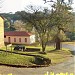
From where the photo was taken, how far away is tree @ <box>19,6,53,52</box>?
27703 millimetres

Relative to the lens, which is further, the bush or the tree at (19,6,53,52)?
the tree at (19,6,53,52)

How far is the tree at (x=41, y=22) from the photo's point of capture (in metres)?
27.7

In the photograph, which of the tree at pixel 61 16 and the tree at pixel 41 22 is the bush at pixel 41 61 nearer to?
the tree at pixel 41 22

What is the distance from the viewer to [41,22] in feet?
91.4

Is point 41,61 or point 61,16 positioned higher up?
point 61,16

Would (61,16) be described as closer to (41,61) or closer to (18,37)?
(18,37)

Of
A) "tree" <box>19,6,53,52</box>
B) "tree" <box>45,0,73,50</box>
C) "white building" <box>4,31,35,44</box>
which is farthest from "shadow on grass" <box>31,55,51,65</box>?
"white building" <box>4,31,35,44</box>

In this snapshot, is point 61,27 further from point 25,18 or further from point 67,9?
point 25,18

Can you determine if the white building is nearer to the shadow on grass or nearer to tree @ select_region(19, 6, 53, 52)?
tree @ select_region(19, 6, 53, 52)

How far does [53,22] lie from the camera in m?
28.1

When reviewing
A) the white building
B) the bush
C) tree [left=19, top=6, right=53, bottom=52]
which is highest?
tree [left=19, top=6, right=53, bottom=52]

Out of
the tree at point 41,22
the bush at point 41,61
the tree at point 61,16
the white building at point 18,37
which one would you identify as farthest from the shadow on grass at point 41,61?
the white building at point 18,37

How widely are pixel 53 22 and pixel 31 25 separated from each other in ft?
8.95

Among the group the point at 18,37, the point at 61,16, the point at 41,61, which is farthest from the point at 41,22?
the point at 41,61
